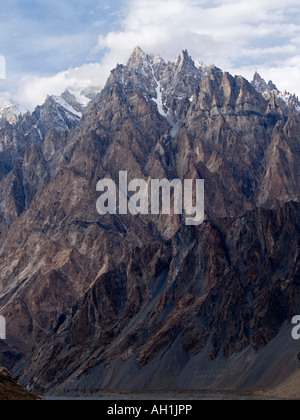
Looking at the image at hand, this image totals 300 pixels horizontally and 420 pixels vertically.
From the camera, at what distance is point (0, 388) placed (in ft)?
349
